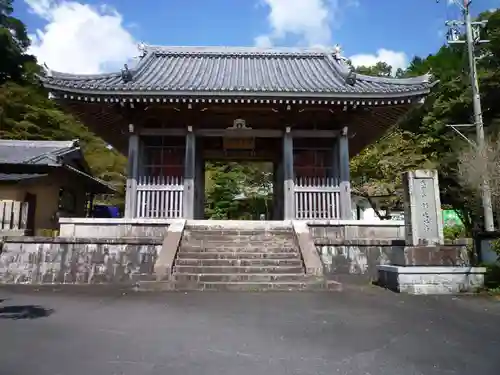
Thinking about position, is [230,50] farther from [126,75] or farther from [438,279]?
[438,279]

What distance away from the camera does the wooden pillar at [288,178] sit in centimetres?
1327

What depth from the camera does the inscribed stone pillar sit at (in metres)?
9.06

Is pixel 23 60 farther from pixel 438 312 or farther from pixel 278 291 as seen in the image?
pixel 438 312

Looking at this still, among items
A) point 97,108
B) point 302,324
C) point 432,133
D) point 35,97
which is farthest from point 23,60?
point 302,324

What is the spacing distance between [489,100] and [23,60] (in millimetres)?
40834

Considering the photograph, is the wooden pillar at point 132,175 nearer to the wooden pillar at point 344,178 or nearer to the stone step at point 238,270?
the stone step at point 238,270

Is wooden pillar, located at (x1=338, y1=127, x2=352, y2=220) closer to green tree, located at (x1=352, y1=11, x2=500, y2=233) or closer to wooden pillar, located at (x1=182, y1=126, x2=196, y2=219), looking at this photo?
wooden pillar, located at (x1=182, y1=126, x2=196, y2=219)

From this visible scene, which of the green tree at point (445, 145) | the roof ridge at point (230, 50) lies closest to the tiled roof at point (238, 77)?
the roof ridge at point (230, 50)

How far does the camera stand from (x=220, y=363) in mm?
3805

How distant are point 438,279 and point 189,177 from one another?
Result: 8132 millimetres

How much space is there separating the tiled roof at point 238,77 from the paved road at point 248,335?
6794 millimetres

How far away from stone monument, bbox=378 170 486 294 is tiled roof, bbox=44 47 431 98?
424cm

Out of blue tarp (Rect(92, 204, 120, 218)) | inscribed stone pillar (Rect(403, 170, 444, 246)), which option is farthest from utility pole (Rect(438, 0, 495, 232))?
blue tarp (Rect(92, 204, 120, 218))

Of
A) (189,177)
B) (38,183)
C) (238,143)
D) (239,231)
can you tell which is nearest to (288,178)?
(238,143)
